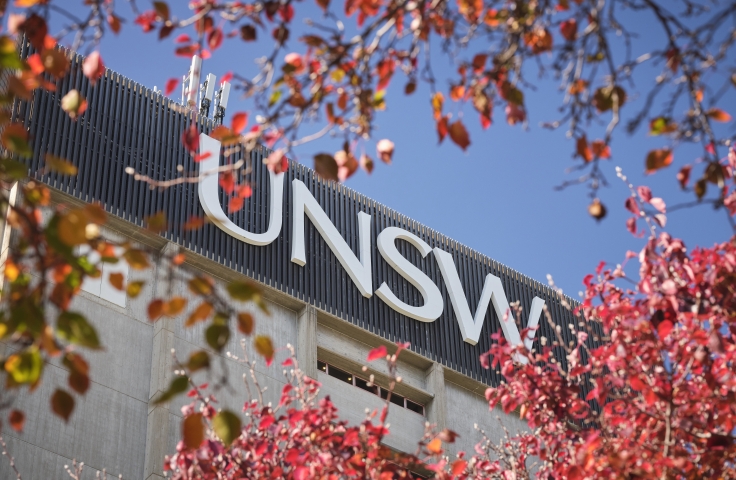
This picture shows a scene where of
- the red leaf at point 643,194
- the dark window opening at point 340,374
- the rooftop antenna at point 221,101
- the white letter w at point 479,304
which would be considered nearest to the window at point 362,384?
the dark window opening at point 340,374

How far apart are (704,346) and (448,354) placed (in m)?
17.6

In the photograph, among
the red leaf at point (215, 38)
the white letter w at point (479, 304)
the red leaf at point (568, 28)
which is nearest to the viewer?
the red leaf at point (568, 28)

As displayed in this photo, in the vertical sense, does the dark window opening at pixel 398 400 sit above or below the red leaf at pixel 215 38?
above

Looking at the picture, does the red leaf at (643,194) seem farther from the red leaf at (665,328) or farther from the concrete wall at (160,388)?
the concrete wall at (160,388)

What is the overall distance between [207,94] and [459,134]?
24128 millimetres

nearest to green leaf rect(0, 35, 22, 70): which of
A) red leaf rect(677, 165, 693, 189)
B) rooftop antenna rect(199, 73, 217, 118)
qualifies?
red leaf rect(677, 165, 693, 189)

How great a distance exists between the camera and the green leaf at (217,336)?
16.5ft

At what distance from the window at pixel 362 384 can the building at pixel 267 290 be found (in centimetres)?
4

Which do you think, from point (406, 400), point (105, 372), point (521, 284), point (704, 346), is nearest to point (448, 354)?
point (406, 400)

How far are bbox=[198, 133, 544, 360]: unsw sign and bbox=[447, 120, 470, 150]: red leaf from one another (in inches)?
680

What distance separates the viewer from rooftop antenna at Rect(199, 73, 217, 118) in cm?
2889

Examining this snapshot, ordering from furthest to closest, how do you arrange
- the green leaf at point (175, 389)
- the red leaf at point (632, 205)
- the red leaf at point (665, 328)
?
the red leaf at point (632, 205) → the red leaf at point (665, 328) → the green leaf at point (175, 389)

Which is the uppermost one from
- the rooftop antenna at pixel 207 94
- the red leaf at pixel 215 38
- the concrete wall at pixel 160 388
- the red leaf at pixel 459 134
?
the rooftop antenna at pixel 207 94

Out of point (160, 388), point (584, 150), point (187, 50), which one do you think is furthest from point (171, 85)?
point (160, 388)
